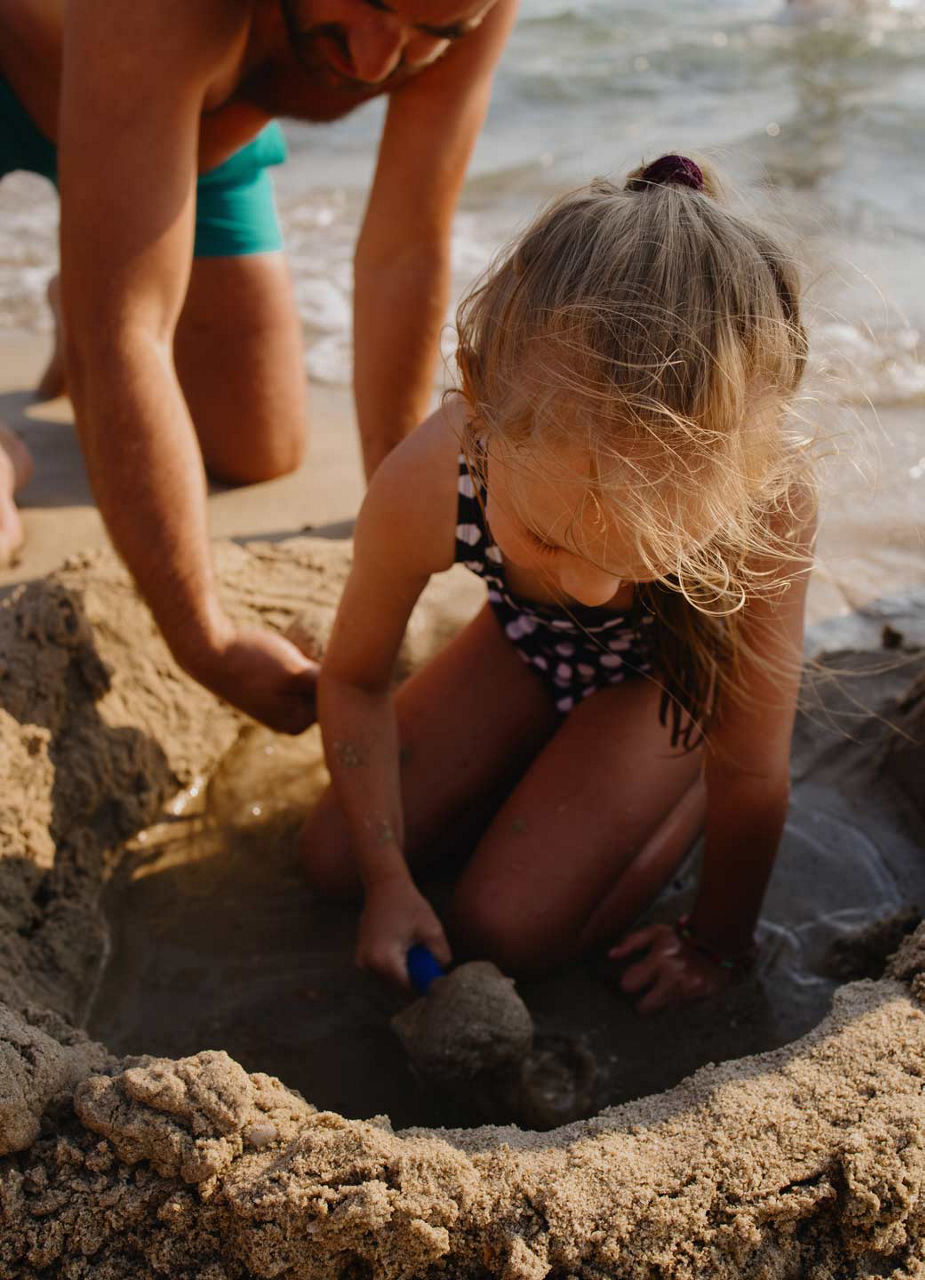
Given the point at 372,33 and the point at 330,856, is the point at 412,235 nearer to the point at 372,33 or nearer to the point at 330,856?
the point at 372,33

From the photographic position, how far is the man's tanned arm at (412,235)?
2.61 meters

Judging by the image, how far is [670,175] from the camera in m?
1.35

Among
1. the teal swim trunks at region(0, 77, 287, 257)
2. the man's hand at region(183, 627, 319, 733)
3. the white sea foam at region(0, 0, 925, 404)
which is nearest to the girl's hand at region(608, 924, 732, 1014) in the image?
the man's hand at region(183, 627, 319, 733)

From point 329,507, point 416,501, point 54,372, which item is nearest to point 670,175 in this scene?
point 416,501

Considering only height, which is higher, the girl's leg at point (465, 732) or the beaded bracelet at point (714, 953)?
the girl's leg at point (465, 732)

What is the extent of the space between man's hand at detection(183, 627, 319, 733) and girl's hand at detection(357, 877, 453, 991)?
395mm

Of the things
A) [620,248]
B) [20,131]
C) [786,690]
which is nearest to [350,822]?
[786,690]

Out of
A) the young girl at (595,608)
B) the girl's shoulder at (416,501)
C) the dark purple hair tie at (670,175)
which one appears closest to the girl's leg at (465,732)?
the young girl at (595,608)

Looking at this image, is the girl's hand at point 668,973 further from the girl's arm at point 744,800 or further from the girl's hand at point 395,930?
the girl's hand at point 395,930

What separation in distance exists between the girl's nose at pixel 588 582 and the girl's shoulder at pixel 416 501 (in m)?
0.40

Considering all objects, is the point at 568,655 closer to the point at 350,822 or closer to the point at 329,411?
the point at 350,822

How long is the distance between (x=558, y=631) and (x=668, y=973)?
2.01ft

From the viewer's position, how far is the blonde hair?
123cm

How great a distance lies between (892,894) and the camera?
6.88 feet
